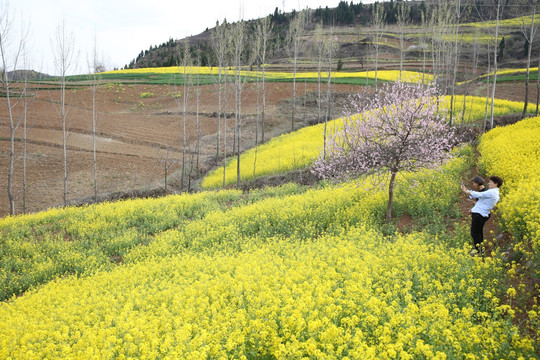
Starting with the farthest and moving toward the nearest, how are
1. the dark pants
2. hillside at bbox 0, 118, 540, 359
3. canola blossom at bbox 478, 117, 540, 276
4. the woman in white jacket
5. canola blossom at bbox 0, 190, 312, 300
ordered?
canola blossom at bbox 0, 190, 312, 300 < the dark pants < the woman in white jacket < canola blossom at bbox 478, 117, 540, 276 < hillside at bbox 0, 118, 540, 359

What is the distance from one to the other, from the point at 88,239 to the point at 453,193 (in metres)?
16.5

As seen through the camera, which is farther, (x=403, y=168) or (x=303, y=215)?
(x=303, y=215)

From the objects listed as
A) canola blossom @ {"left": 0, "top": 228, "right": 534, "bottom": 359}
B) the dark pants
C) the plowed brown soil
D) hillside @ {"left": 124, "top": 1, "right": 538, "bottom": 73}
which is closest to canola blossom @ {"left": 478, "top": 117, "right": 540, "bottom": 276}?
the dark pants

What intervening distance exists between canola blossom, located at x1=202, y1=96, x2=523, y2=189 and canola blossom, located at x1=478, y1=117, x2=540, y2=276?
6.79 meters

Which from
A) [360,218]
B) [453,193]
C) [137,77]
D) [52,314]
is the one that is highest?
[137,77]

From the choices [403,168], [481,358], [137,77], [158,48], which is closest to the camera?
[481,358]

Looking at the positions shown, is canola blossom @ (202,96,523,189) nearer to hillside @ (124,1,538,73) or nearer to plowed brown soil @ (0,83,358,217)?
plowed brown soil @ (0,83,358,217)

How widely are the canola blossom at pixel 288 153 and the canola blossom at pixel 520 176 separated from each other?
6787 mm

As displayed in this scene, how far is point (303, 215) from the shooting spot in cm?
1460

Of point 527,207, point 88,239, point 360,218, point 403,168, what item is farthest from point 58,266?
point 527,207

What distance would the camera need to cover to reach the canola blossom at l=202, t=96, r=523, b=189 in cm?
2728

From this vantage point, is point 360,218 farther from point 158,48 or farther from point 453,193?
point 158,48

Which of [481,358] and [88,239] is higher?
[481,358]

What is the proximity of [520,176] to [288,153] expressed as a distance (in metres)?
19.3
